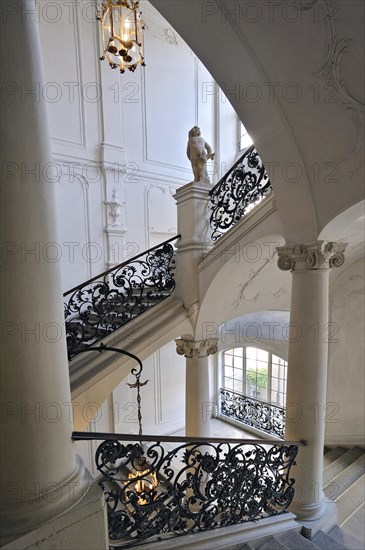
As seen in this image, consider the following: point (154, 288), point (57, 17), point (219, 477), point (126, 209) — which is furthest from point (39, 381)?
point (57, 17)

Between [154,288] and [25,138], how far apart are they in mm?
3907

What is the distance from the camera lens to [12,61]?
46.3 inches

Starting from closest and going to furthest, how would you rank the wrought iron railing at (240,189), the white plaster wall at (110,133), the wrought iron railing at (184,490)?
1. the wrought iron railing at (184,490)
2. the wrought iron railing at (240,189)
3. the white plaster wall at (110,133)

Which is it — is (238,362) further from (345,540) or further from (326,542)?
(326,542)

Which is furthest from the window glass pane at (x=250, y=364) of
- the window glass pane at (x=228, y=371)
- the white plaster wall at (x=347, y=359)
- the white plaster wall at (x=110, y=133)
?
the white plaster wall at (x=110, y=133)

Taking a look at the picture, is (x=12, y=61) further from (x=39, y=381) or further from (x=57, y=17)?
(x=57, y=17)

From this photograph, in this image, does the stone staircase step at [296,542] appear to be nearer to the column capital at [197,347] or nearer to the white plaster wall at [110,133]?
the column capital at [197,347]

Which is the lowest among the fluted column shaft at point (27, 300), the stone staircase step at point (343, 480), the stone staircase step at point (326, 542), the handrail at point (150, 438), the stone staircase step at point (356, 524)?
the stone staircase step at point (343, 480)

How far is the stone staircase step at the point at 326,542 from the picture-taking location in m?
2.72

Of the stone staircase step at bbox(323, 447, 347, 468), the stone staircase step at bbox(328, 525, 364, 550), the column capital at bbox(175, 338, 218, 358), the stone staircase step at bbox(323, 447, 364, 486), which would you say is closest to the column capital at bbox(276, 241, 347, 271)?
the column capital at bbox(175, 338, 218, 358)

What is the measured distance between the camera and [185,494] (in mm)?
2105

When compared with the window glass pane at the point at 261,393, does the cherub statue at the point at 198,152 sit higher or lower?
higher

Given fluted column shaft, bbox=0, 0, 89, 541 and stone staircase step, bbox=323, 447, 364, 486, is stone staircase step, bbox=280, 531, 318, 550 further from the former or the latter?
stone staircase step, bbox=323, 447, 364, 486

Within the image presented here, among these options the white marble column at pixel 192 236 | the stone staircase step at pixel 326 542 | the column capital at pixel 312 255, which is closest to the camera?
the stone staircase step at pixel 326 542
